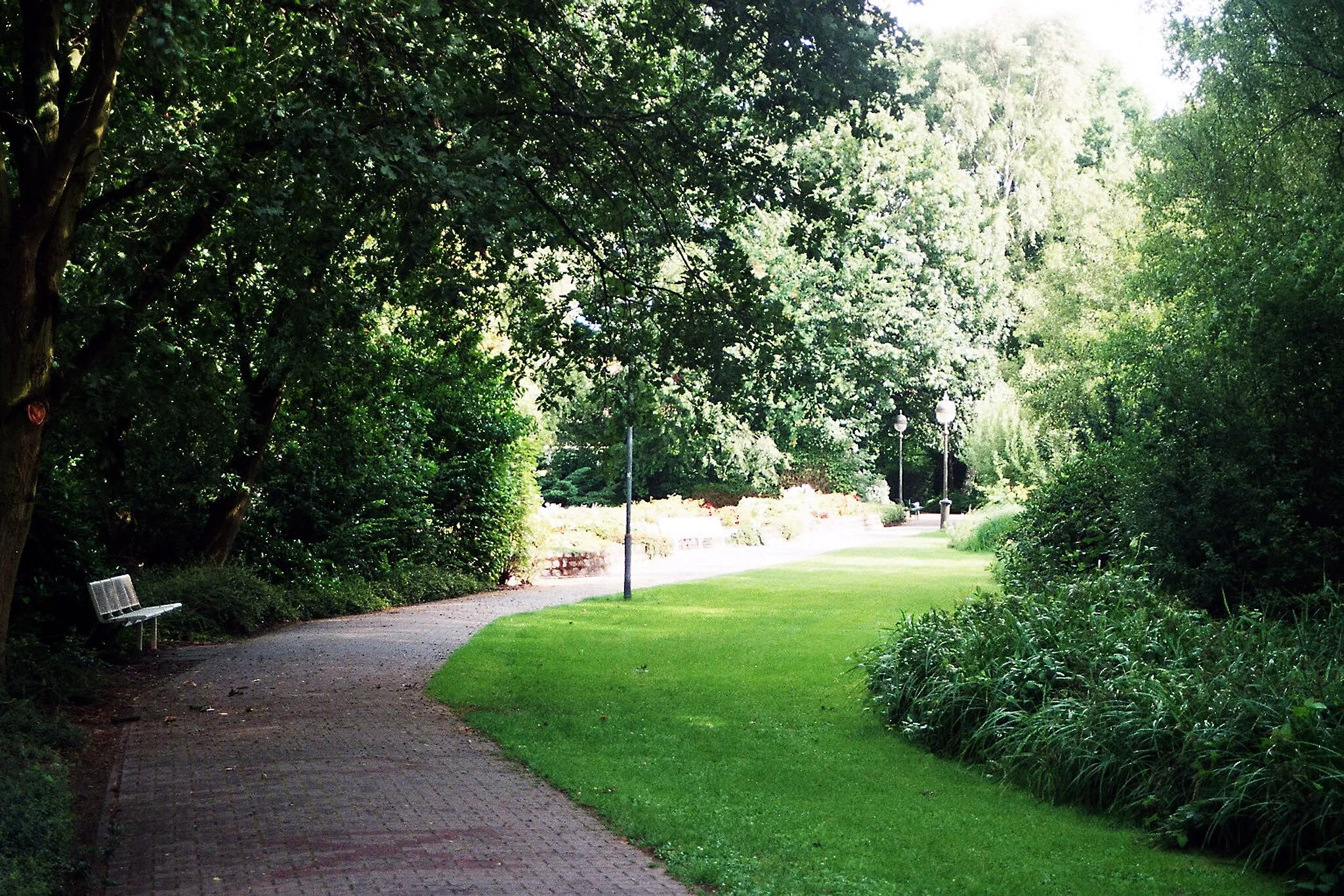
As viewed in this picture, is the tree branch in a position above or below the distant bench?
above

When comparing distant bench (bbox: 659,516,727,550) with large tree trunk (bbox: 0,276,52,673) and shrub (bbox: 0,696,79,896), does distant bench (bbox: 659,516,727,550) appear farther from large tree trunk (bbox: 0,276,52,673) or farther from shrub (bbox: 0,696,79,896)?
shrub (bbox: 0,696,79,896)

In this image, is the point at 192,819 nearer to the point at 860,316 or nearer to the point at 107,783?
the point at 107,783

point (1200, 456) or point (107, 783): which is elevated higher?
point (1200, 456)

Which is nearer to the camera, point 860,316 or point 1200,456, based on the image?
point 1200,456

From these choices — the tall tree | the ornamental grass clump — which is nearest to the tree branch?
the tall tree

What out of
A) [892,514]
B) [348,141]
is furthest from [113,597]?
[892,514]

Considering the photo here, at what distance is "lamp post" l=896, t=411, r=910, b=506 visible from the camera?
50000 millimetres

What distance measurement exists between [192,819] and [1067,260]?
39807mm

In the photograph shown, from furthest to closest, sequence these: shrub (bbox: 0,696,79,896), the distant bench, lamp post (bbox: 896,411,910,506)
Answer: lamp post (bbox: 896,411,910,506) → the distant bench → shrub (bbox: 0,696,79,896)

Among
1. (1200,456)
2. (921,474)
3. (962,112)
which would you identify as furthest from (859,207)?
(921,474)

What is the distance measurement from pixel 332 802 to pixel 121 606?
711cm

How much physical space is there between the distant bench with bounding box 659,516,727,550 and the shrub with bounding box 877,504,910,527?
1358 centimetres

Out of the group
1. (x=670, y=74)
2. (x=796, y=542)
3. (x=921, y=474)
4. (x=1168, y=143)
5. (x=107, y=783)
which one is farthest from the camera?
(x=921, y=474)

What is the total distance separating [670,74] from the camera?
13344 mm
